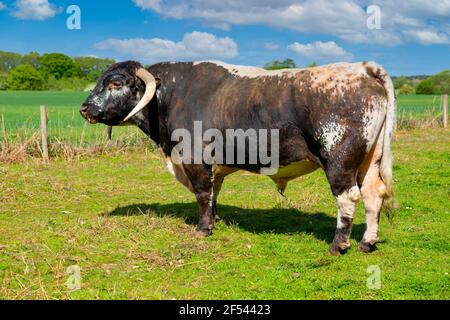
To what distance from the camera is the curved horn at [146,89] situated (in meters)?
6.46

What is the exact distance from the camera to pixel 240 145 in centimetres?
637

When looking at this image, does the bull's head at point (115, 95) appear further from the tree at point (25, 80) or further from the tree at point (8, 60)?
the tree at point (8, 60)

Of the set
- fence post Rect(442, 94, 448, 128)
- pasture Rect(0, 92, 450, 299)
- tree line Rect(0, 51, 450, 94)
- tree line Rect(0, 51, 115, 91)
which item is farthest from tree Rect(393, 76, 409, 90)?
pasture Rect(0, 92, 450, 299)

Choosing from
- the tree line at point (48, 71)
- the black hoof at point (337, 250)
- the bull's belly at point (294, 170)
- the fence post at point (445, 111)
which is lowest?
the black hoof at point (337, 250)

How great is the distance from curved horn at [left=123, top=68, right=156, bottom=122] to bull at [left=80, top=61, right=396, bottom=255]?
0.04 ft

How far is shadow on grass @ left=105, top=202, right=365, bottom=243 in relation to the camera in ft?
23.4

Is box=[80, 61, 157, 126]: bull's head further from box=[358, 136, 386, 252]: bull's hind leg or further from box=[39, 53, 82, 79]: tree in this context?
box=[39, 53, 82, 79]: tree

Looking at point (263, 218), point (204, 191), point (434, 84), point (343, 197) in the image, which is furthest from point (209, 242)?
point (434, 84)

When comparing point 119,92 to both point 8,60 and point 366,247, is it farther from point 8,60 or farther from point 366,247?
point 8,60

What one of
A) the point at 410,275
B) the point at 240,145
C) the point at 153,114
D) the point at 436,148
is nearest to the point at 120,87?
the point at 153,114

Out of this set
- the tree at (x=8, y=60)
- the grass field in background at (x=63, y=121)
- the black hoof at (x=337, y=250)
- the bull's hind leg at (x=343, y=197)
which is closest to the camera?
the bull's hind leg at (x=343, y=197)
